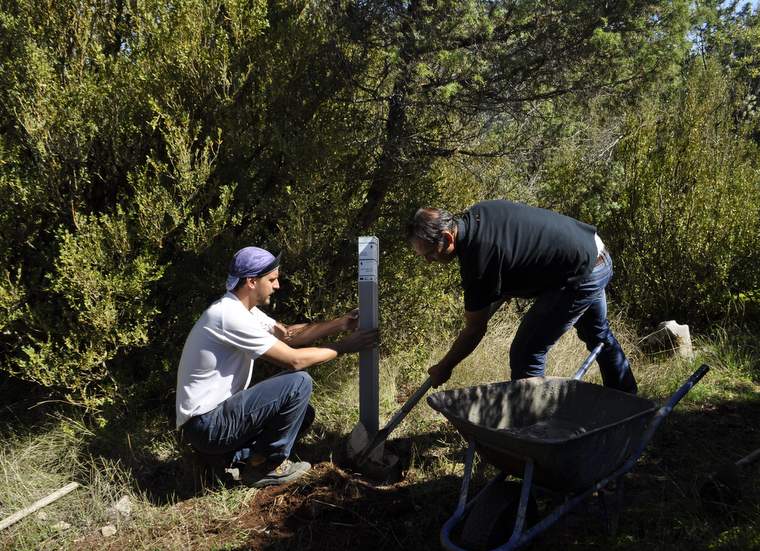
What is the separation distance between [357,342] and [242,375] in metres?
0.67

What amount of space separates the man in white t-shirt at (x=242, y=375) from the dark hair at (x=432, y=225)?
0.78 meters

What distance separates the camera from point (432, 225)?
116 inches

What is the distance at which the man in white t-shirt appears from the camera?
3.26 meters

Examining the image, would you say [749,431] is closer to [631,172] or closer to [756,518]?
[756,518]

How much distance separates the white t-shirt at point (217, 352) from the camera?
127 inches

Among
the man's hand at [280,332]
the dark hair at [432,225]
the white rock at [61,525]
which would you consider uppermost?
the dark hair at [432,225]

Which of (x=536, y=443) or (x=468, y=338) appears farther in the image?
(x=468, y=338)

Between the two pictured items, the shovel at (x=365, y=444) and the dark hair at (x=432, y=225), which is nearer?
the dark hair at (x=432, y=225)

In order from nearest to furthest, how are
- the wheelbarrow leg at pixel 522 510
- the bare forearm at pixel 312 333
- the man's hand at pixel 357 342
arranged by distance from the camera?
the wheelbarrow leg at pixel 522 510 < the man's hand at pixel 357 342 < the bare forearm at pixel 312 333

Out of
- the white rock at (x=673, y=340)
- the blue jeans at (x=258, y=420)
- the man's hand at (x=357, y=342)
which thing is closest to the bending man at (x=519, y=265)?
the man's hand at (x=357, y=342)

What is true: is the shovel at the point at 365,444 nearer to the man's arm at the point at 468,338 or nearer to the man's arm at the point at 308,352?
the man's arm at the point at 468,338

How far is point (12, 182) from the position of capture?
3.78m

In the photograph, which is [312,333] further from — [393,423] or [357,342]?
[393,423]

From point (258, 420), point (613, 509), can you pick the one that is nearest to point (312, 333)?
→ point (258, 420)
